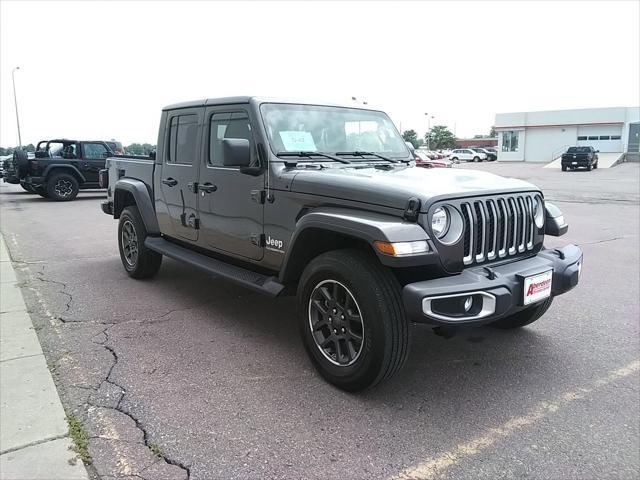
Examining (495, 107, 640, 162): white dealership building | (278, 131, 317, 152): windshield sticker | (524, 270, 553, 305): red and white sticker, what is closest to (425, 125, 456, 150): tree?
(495, 107, 640, 162): white dealership building

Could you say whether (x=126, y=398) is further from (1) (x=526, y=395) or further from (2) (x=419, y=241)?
(1) (x=526, y=395)

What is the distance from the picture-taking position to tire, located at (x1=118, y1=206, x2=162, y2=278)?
6078 mm

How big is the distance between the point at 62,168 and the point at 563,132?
49.1 m

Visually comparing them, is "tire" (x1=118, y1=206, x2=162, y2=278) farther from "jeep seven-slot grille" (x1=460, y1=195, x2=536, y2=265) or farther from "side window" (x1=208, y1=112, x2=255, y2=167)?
"jeep seven-slot grille" (x1=460, y1=195, x2=536, y2=265)

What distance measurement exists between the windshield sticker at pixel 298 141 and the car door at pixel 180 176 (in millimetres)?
1136

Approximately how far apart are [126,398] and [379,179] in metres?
2.21

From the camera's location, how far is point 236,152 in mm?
3941

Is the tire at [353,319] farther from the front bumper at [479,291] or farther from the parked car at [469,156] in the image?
the parked car at [469,156]

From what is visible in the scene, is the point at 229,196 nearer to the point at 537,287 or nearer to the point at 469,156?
the point at 537,287

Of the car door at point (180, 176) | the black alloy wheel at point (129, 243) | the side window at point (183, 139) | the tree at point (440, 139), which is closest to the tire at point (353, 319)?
the car door at point (180, 176)

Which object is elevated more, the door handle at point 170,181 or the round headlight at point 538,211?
the door handle at point 170,181

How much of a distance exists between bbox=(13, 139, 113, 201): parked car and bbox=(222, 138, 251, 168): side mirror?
15.1m

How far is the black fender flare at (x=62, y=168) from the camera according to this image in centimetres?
1689

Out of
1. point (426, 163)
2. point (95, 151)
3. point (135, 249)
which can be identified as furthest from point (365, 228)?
point (95, 151)
